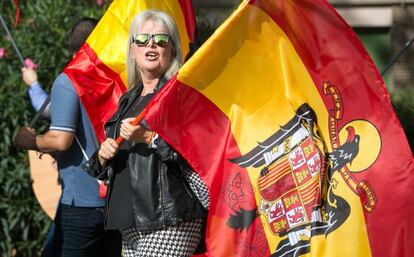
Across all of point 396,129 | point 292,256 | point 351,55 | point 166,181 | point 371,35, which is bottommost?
point 292,256

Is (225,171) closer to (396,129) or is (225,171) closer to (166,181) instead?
(166,181)

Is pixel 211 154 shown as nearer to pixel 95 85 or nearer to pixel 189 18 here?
pixel 95 85

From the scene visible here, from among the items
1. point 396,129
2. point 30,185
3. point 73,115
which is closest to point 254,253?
point 396,129

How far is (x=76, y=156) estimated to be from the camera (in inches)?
235

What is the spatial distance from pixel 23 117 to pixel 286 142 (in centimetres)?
364

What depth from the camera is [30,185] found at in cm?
811

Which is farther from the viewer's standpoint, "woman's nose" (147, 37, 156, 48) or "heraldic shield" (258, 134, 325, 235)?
"woman's nose" (147, 37, 156, 48)

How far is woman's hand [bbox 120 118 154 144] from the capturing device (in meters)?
4.78

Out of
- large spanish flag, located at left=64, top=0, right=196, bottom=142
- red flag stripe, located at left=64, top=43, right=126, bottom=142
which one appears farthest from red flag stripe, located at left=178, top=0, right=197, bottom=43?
red flag stripe, located at left=64, top=43, right=126, bottom=142

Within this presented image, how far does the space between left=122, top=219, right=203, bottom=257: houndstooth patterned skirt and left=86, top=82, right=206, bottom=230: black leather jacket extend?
5 centimetres

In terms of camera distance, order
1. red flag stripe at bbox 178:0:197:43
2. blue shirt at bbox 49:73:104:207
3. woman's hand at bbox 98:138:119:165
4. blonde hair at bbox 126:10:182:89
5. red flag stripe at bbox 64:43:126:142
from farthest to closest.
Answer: red flag stripe at bbox 178:0:197:43, red flag stripe at bbox 64:43:126:142, blue shirt at bbox 49:73:104:207, blonde hair at bbox 126:10:182:89, woman's hand at bbox 98:138:119:165

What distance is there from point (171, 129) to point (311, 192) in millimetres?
694

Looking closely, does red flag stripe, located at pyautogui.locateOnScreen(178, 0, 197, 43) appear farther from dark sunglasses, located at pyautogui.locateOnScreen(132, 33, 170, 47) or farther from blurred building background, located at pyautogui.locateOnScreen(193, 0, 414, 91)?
blurred building background, located at pyautogui.locateOnScreen(193, 0, 414, 91)

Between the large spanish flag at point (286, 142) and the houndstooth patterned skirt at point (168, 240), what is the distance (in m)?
0.09
